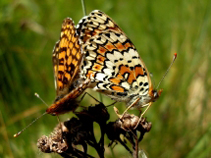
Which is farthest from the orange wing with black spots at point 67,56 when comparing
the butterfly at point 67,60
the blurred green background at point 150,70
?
the blurred green background at point 150,70

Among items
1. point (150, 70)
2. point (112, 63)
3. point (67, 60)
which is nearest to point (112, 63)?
point (112, 63)

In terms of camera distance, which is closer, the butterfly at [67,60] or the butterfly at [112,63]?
the butterfly at [112,63]

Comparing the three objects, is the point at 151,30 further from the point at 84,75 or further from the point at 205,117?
the point at 84,75

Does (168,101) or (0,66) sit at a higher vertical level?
(0,66)

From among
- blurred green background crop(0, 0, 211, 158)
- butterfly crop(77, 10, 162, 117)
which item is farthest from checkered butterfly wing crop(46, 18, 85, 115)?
blurred green background crop(0, 0, 211, 158)

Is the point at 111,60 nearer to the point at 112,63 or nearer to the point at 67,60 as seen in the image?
the point at 112,63

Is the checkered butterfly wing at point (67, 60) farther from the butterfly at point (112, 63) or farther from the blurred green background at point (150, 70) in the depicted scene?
the blurred green background at point (150, 70)

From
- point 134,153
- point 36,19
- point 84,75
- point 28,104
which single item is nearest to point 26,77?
point 28,104

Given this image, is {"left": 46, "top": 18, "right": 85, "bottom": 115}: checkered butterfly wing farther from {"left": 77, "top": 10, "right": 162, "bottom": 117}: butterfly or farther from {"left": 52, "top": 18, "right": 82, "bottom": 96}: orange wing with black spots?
{"left": 77, "top": 10, "right": 162, "bottom": 117}: butterfly
